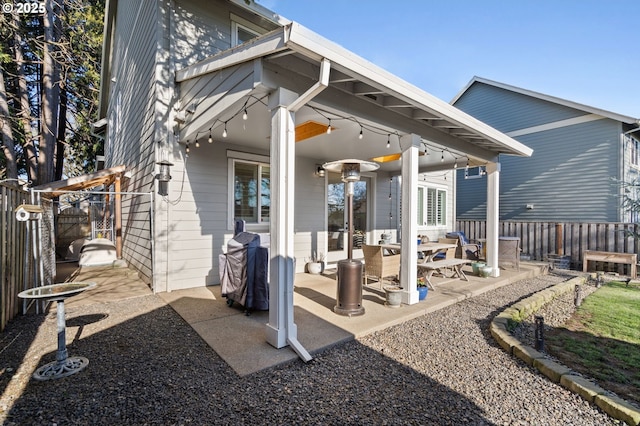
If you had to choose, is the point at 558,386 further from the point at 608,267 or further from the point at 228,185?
the point at 608,267

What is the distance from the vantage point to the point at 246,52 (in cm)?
327

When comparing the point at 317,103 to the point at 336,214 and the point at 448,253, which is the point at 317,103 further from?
the point at 448,253

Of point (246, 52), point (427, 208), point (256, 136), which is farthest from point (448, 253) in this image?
point (246, 52)

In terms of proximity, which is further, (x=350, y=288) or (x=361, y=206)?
(x=361, y=206)

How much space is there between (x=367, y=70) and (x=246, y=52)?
51.7 inches

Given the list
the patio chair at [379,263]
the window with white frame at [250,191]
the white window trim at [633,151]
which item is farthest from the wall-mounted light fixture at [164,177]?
the white window trim at [633,151]

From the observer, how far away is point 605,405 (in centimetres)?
233

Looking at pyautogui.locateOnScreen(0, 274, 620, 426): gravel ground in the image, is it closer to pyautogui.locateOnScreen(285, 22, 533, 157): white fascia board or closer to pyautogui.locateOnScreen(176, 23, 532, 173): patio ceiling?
pyautogui.locateOnScreen(176, 23, 532, 173): patio ceiling

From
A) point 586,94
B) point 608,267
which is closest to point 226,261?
point 608,267

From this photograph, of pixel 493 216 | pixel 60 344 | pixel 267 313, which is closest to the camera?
pixel 60 344

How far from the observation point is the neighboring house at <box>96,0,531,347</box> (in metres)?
3.24

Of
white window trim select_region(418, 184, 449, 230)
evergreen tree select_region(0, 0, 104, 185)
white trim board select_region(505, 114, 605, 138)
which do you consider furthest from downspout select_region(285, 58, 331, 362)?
white trim board select_region(505, 114, 605, 138)

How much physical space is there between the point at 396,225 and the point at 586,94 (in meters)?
9.93

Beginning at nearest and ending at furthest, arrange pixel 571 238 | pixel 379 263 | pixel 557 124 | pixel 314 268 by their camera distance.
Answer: pixel 379 263 < pixel 314 268 < pixel 571 238 < pixel 557 124
